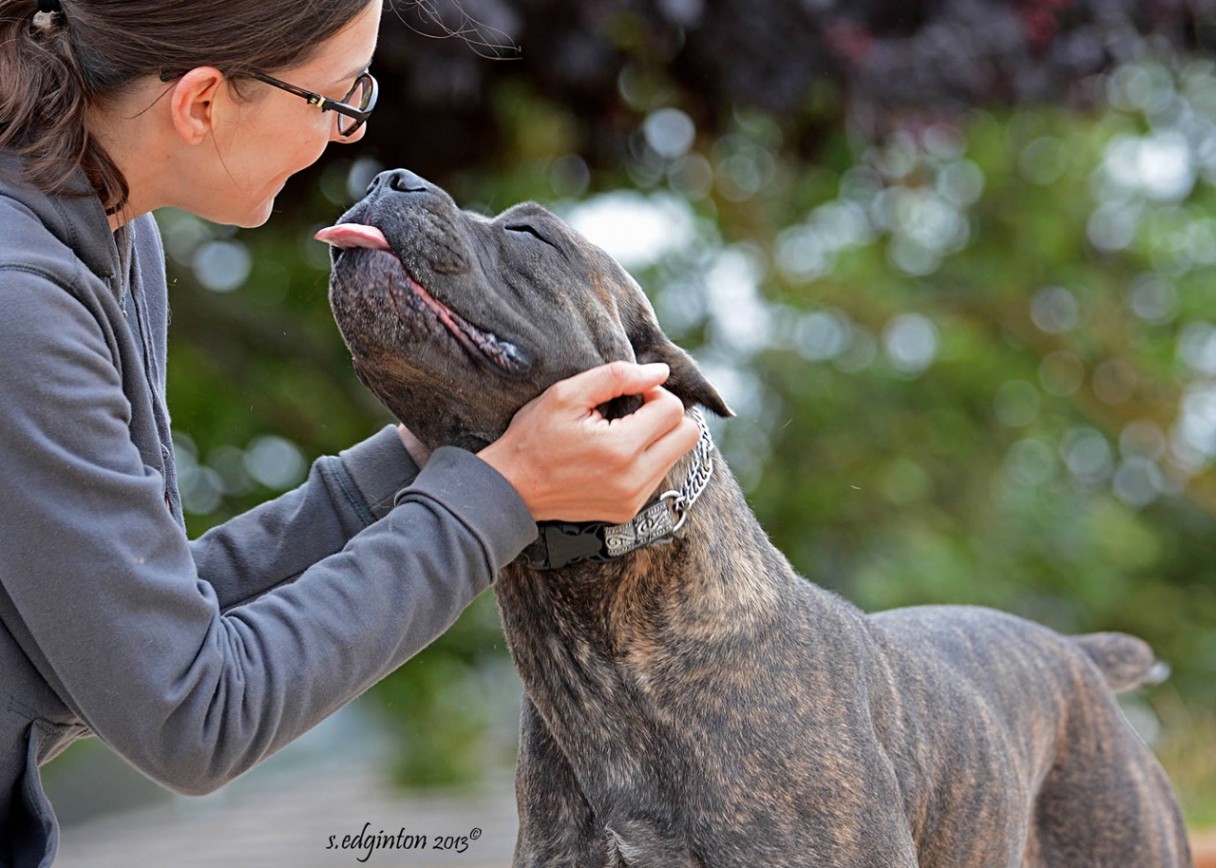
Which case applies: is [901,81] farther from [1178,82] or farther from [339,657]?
[1178,82]

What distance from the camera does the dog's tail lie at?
3.71 m

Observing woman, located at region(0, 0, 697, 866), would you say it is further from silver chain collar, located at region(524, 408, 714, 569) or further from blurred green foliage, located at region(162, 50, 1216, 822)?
blurred green foliage, located at region(162, 50, 1216, 822)

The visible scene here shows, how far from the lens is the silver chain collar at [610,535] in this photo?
232 cm

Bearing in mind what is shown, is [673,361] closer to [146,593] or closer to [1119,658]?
[146,593]

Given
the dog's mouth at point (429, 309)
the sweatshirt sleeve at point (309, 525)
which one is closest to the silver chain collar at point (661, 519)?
the dog's mouth at point (429, 309)

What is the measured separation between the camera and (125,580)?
1.83 metres

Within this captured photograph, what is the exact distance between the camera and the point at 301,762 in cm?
750

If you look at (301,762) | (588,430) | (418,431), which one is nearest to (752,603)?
(588,430)

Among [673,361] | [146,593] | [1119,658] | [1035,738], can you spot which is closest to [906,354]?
[1119,658]

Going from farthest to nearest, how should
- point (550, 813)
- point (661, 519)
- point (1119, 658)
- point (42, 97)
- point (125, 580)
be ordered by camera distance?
point (1119, 658), point (550, 813), point (661, 519), point (42, 97), point (125, 580)

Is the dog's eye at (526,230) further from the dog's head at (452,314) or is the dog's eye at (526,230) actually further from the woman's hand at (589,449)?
the woman's hand at (589,449)

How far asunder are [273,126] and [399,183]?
0.88 ft

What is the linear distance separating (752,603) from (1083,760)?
52.3 inches

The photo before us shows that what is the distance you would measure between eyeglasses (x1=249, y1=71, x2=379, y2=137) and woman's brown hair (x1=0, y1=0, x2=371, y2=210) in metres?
0.04
